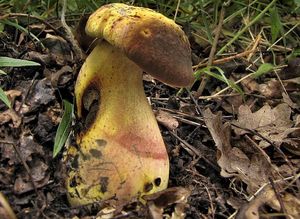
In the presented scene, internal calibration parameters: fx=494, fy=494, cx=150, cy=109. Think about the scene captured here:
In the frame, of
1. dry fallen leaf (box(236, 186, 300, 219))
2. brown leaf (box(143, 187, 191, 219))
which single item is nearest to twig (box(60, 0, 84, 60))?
brown leaf (box(143, 187, 191, 219))

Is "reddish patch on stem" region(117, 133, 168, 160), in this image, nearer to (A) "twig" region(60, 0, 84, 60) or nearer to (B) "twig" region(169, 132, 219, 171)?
(B) "twig" region(169, 132, 219, 171)

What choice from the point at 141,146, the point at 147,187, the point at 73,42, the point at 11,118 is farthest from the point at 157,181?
the point at 73,42

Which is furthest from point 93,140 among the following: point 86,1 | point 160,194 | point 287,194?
point 86,1

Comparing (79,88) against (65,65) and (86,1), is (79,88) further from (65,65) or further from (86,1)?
(86,1)

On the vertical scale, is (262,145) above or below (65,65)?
below

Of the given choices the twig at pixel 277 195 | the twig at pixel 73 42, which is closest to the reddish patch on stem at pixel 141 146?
the twig at pixel 277 195
